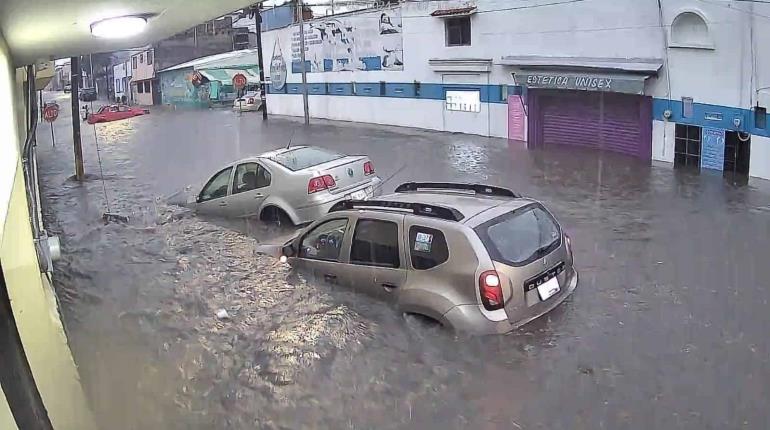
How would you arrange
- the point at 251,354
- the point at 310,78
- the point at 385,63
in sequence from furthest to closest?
the point at 310,78 < the point at 385,63 < the point at 251,354

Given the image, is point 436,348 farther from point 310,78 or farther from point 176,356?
point 310,78

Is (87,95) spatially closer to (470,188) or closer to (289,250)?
(289,250)

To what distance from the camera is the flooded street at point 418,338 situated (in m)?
6.18

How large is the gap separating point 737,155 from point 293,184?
10149 mm

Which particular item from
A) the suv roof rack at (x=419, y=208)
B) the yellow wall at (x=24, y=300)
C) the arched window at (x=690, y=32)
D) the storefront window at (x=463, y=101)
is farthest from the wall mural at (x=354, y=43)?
the yellow wall at (x=24, y=300)

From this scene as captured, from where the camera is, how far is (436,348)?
6875mm

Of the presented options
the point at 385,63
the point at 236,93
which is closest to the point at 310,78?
the point at 385,63

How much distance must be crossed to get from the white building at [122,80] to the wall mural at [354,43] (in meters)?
34.6

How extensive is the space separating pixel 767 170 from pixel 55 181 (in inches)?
692

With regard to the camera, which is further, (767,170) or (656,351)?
(767,170)

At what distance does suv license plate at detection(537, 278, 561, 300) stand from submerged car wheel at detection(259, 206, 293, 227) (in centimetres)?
555

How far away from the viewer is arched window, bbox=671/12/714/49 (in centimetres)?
1711

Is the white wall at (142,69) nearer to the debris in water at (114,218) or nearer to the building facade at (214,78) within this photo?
the building facade at (214,78)

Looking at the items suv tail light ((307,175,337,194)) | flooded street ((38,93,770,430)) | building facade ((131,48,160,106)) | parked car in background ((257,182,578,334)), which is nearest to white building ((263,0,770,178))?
flooded street ((38,93,770,430))
